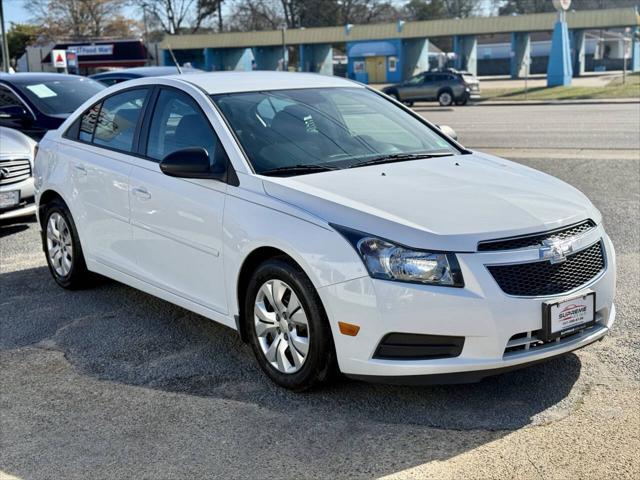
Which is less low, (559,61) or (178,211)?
(559,61)

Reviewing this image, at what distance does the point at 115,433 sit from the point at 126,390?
542mm

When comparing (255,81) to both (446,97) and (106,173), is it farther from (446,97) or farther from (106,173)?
(446,97)

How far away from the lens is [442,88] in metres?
35.5

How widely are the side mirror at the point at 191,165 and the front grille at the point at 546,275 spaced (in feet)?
5.74

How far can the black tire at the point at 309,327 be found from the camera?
13.0 ft

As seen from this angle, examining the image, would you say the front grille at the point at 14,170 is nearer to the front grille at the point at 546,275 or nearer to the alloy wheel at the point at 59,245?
the alloy wheel at the point at 59,245

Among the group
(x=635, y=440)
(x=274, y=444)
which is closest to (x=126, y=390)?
(x=274, y=444)

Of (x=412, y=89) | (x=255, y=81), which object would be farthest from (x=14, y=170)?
(x=412, y=89)

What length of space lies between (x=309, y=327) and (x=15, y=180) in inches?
224

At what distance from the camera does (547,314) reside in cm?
375

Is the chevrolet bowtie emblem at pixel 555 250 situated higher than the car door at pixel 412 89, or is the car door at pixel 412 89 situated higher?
the car door at pixel 412 89

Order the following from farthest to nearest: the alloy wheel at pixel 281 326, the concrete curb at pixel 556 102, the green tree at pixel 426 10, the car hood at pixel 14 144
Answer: the green tree at pixel 426 10, the concrete curb at pixel 556 102, the car hood at pixel 14 144, the alloy wheel at pixel 281 326

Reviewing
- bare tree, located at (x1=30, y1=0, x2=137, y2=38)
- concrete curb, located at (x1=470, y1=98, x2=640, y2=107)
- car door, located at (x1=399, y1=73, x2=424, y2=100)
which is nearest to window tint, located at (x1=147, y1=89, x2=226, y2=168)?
concrete curb, located at (x1=470, y1=98, x2=640, y2=107)

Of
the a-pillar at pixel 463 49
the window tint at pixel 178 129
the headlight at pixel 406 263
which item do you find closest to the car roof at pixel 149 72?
the window tint at pixel 178 129
